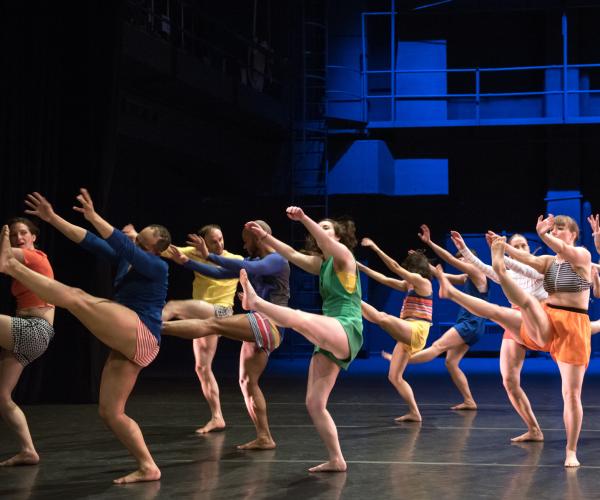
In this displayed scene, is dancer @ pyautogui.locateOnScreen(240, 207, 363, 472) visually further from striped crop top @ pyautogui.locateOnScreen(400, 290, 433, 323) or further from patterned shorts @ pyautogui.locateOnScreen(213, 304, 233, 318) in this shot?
striped crop top @ pyautogui.locateOnScreen(400, 290, 433, 323)

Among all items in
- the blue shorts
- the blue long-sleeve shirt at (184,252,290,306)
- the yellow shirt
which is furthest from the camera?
the blue shorts

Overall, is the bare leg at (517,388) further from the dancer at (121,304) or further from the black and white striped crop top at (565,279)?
the dancer at (121,304)

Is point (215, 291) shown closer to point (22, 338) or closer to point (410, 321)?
point (410, 321)

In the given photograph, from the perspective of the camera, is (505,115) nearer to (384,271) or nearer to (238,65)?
(384,271)

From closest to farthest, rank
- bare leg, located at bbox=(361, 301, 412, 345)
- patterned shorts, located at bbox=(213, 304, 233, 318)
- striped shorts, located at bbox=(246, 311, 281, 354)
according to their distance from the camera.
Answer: striped shorts, located at bbox=(246, 311, 281, 354) < patterned shorts, located at bbox=(213, 304, 233, 318) < bare leg, located at bbox=(361, 301, 412, 345)

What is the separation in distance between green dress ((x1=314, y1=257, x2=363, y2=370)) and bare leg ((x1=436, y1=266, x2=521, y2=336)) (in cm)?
90

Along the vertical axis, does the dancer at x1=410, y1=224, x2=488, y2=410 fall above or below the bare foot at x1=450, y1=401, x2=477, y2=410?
above

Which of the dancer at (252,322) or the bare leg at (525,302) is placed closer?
the bare leg at (525,302)

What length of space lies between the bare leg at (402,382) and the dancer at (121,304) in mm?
2970

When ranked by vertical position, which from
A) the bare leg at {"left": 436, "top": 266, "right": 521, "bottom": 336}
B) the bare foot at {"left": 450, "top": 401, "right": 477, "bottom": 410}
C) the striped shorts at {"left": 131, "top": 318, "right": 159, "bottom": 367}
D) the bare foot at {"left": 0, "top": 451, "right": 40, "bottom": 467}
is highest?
the bare leg at {"left": 436, "top": 266, "right": 521, "bottom": 336}

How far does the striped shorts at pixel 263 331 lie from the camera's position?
6.03m

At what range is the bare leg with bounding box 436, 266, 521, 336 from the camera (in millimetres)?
5871

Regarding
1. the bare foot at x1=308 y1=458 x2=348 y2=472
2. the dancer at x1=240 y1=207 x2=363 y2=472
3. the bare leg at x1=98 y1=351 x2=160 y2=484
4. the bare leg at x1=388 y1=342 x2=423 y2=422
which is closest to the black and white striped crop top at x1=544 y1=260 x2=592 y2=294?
the dancer at x1=240 y1=207 x2=363 y2=472

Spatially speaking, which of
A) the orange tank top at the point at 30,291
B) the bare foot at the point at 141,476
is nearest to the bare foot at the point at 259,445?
the bare foot at the point at 141,476
